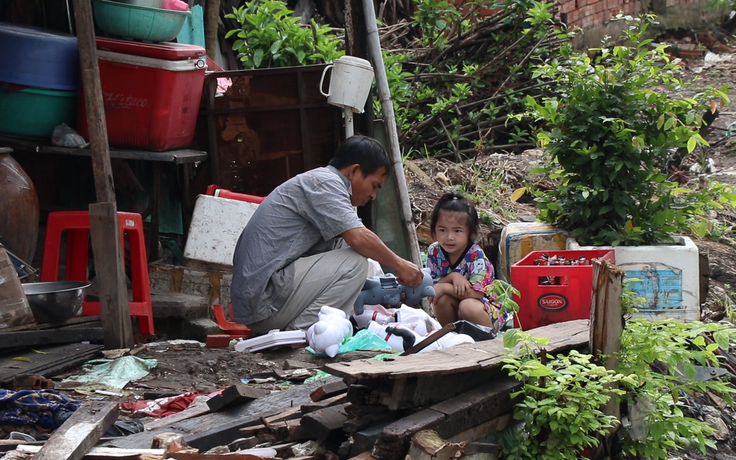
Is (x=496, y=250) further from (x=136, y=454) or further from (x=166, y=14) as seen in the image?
(x=136, y=454)

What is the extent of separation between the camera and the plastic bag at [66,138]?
5316 mm

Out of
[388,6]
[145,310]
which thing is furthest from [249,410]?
[388,6]

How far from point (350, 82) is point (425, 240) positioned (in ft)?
5.66

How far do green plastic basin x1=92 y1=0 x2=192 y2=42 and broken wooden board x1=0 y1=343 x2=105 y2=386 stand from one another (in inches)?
89.2

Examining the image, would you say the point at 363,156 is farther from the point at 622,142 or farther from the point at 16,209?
the point at 16,209

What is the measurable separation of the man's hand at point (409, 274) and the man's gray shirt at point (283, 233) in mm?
351

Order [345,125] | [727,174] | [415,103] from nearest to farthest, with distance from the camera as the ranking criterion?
[345,125] → [727,174] → [415,103]

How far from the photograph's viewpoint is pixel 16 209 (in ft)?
16.0

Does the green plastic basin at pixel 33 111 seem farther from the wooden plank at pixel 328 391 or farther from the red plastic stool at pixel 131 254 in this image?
the wooden plank at pixel 328 391

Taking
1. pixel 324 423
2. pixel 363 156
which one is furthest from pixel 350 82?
pixel 324 423

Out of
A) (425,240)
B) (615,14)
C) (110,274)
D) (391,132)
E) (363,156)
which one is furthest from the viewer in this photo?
(615,14)

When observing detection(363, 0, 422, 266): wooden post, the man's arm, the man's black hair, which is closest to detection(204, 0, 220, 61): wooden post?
detection(363, 0, 422, 266): wooden post

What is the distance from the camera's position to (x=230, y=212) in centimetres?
566

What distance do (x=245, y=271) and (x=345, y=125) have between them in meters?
1.99
